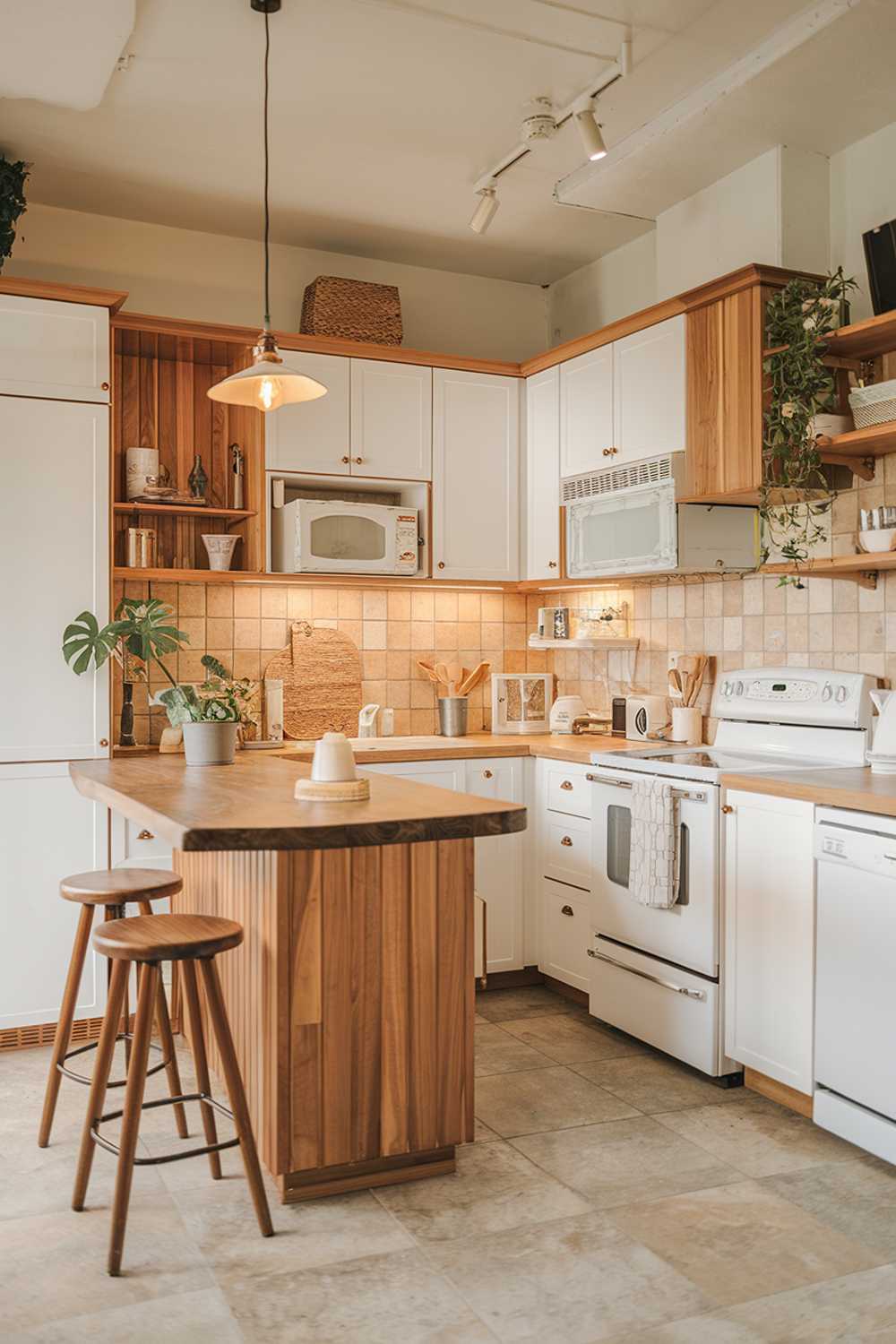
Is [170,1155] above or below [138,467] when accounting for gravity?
below

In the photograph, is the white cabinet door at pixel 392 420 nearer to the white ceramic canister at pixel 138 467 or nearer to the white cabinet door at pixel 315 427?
the white cabinet door at pixel 315 427

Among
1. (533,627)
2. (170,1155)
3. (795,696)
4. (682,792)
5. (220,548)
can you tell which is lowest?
(170,1155)

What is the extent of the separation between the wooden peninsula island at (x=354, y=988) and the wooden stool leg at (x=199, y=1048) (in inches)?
4.1

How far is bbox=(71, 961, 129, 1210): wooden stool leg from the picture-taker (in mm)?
2477

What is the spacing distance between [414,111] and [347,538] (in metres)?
1.56

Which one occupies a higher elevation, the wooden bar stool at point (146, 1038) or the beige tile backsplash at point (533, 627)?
the beige tile backsplash at point (533, 627)

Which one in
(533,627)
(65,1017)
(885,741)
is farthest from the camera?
(533,627)

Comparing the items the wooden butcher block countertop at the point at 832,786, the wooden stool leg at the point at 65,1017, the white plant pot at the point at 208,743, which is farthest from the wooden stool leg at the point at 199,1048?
the wooden butcher block countertop at the point at 832,786

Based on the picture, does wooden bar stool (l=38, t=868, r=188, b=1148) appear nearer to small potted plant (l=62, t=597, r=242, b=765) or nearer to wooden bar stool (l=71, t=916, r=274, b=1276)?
wooden bar stool (l=71, t=916, r=274, b=1276)

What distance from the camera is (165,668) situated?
3.88 m

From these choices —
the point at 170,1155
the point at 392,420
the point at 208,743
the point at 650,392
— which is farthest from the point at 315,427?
the point at 170,1155

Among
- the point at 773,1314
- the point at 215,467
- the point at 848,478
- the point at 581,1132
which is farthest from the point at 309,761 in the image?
the point at 773,1314

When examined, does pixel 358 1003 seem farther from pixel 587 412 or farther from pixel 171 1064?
pixel 587 412

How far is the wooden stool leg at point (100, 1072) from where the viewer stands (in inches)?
97.5
